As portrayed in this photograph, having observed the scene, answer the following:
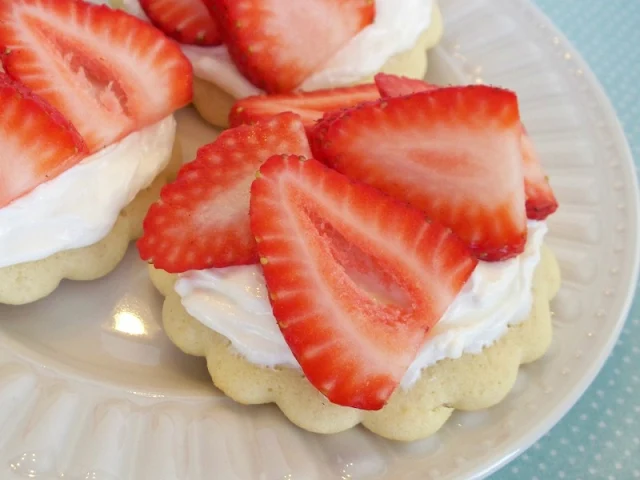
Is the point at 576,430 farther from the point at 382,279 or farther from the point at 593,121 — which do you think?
the point at 593,121

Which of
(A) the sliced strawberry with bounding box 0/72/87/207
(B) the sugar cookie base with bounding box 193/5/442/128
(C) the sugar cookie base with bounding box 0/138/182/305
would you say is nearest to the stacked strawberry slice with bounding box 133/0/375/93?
(B) the sugar cookie base with bounding box 193/5/442/128

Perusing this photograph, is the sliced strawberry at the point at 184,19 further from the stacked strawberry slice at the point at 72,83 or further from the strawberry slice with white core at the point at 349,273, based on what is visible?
the strawberry slice with white core at the point at 349,273

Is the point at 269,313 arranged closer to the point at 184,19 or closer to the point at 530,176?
the point at 530,176

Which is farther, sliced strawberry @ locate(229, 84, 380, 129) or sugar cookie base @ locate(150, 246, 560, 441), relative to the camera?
sliced strawberry @ locate(229, 84, 380, 129)

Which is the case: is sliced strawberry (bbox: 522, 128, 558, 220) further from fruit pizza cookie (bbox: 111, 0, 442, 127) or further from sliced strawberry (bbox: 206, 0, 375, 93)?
sliced strawberry (bbox: 206, 0, 375, 93)

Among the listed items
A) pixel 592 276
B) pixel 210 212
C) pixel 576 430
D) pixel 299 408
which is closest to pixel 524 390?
pixel 576 430

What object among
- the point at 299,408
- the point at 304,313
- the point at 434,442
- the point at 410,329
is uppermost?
the point at 304,313
